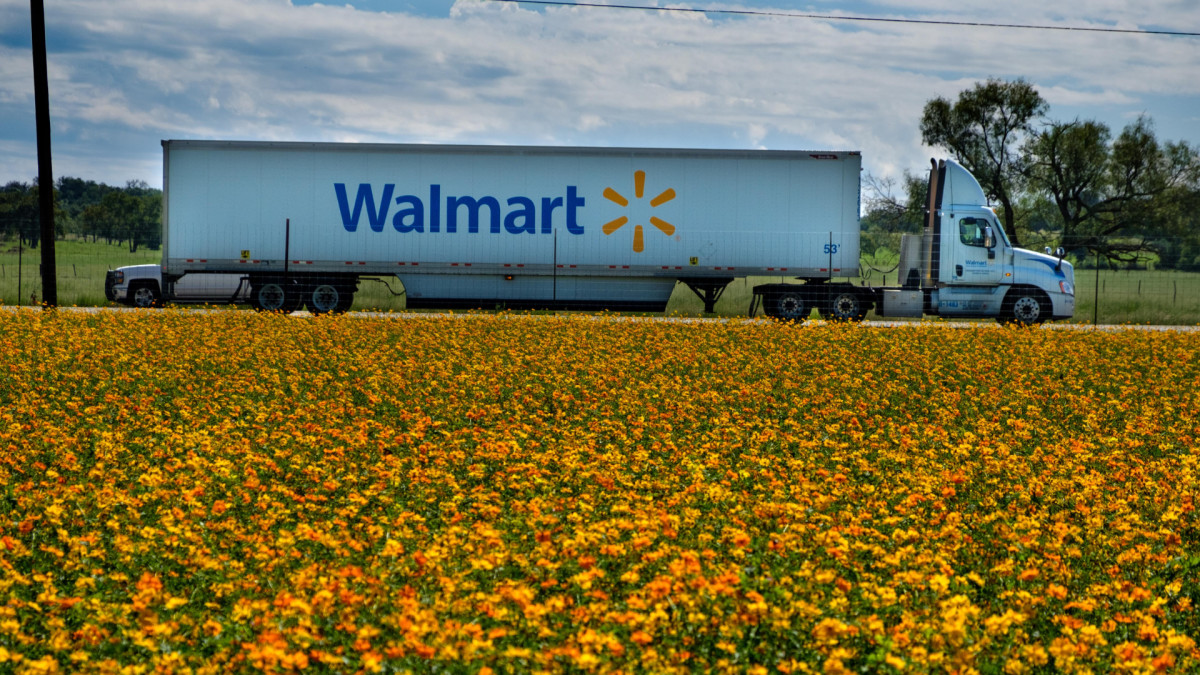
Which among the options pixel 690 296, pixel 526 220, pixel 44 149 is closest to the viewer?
pixel 44 149

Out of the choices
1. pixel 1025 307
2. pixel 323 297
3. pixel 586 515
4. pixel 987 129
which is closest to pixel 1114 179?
pixel 987 129

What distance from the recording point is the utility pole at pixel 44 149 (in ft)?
73.5

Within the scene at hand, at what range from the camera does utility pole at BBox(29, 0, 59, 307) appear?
73.5 ft

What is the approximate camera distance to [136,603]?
4.37m

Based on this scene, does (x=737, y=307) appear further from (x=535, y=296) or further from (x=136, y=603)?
(x=136, y=603)

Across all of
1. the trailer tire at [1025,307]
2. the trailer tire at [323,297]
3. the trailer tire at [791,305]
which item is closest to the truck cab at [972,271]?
the trailer tire at [1025,307]

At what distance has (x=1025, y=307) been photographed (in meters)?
23.8

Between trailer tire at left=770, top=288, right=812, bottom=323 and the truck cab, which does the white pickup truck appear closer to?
trailer tire at left=770, top=288, right=812, bottom=323

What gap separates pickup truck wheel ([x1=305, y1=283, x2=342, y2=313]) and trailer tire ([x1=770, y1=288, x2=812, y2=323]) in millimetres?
9340

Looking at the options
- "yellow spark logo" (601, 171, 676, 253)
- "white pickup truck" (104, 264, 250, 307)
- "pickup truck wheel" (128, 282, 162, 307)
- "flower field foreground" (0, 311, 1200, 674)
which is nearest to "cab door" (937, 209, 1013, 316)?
"yellow spark logo" (601, 171, 676, 253)

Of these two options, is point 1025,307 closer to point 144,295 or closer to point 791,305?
point 791,305

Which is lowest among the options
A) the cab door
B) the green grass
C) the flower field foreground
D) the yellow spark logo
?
the flower field foreground

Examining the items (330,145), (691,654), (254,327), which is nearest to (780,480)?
(691,654)

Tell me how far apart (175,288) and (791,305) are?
516 inches
